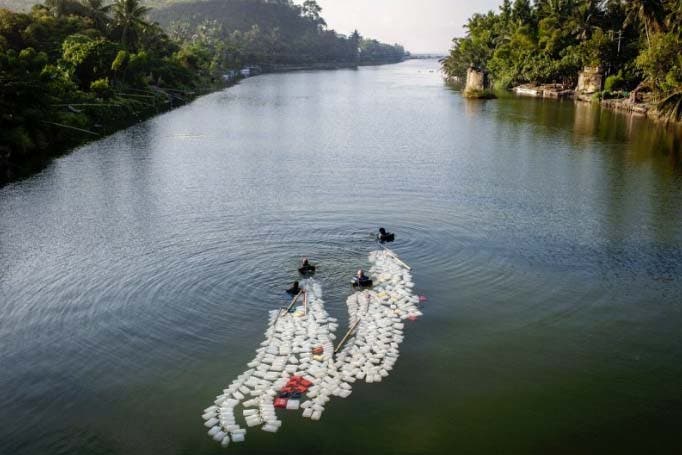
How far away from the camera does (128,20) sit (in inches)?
4473

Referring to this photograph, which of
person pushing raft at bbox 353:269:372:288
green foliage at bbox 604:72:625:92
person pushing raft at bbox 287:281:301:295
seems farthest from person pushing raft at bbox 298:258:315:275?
green foliage at bbox 604:72:625:92

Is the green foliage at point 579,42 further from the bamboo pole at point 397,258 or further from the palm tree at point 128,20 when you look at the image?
the palm tree at point 128,20

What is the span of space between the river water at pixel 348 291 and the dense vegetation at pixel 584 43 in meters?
28.8

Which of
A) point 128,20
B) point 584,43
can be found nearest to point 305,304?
→ point 584,43

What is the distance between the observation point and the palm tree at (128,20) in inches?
4466

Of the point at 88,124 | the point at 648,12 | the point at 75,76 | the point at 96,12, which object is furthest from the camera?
the point at 96,12

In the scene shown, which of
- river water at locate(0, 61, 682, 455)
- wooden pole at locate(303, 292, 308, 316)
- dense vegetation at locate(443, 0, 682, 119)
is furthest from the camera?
dense vegetation at locate(443, 0, 682, 119)

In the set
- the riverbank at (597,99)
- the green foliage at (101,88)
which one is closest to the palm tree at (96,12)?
the green foliage at (101,88)

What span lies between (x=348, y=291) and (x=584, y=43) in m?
98.9

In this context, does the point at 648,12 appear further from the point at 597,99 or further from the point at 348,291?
the point at 348,291

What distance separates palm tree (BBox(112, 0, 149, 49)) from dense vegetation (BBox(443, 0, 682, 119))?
82.3 m

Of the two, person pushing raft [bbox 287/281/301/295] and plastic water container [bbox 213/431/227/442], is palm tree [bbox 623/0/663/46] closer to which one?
person pushing raft [bbox 287/281/301/295]

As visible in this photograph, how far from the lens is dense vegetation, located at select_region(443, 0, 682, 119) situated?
266 ft

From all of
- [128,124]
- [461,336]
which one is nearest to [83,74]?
[128,124]
